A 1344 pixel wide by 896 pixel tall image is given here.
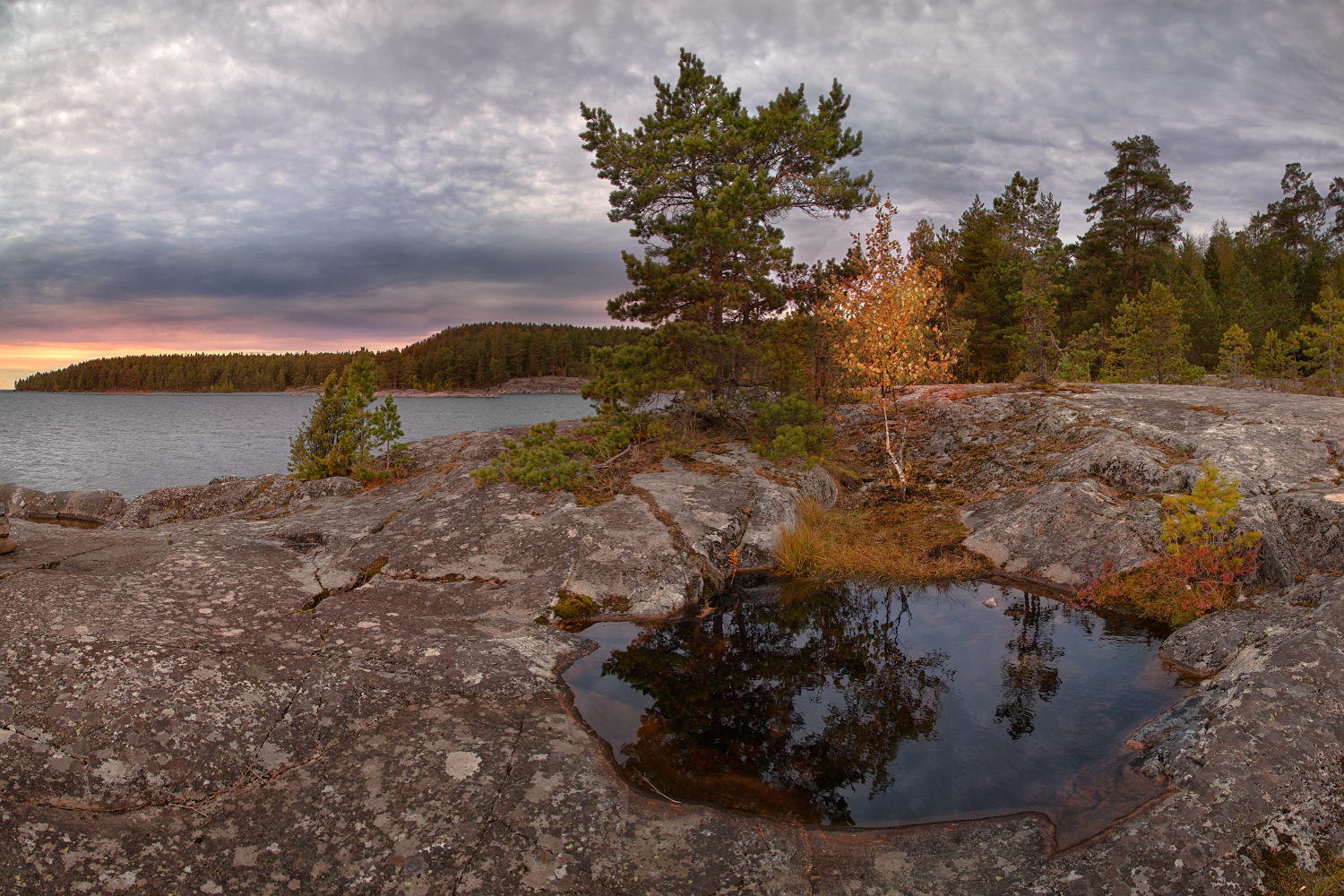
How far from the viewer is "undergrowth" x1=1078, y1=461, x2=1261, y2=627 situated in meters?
7.86

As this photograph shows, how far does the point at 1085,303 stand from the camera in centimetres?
4594

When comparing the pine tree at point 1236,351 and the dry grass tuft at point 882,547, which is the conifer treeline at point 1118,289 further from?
the dry grass tuft at point 882,547

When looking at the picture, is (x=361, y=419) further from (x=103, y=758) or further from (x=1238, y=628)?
(x=1238, y=628)

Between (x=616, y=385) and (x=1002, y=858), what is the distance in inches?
442

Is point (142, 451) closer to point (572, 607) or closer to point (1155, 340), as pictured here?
point (572, 607)

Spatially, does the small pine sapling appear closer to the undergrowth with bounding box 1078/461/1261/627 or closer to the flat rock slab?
the flat rock slab

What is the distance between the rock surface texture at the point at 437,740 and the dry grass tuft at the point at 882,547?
81.1 inches

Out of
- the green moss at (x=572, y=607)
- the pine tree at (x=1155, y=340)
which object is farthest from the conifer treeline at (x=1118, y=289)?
the green moss at (x=572, y=607)

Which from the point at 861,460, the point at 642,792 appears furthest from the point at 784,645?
the point at 861,460

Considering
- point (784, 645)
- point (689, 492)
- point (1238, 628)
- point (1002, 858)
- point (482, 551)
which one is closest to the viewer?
point (1002, 858)

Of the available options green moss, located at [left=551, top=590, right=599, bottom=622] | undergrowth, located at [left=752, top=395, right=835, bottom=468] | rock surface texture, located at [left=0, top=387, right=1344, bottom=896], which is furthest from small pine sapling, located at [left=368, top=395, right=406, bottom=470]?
undergrowth, located at [left=752, top=395, right=835, bottom=468]

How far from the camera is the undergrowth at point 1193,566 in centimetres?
786

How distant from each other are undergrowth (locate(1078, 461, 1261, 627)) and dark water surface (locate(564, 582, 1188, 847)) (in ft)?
1.69

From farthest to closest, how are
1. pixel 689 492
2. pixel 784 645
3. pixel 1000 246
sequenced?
pixel 1000 246
pixel 689 492
pixel 784 645
